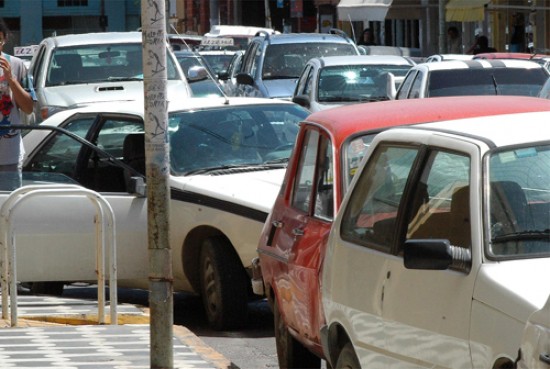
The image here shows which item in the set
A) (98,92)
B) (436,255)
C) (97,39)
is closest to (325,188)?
(436,255)

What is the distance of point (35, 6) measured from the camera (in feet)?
305

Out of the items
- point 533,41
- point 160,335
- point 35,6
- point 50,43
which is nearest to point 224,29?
point 533,41

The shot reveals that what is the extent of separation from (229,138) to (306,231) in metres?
3.43

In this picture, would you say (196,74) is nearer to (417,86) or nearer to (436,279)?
(417,86)

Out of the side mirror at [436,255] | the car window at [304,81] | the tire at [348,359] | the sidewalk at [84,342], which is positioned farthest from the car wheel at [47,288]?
the car window at [304,81]

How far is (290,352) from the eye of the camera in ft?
25.6

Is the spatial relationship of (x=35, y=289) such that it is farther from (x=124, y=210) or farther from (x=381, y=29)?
(x=381, y=29)

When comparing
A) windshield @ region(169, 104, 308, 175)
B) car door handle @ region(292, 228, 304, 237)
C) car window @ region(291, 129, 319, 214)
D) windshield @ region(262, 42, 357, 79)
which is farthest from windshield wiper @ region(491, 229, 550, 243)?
windshield @ region(262, 42, 357, 79)

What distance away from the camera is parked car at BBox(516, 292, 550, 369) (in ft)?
13.6

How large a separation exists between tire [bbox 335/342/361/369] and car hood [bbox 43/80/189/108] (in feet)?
38.5

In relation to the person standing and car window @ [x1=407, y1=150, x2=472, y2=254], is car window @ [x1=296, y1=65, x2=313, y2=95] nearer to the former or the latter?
the person standing

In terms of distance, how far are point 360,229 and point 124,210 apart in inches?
159

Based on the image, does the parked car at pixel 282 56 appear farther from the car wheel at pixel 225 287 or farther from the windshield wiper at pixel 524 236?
the windshield wiper at pixel 524 236

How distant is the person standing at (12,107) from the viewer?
36.4 ft
